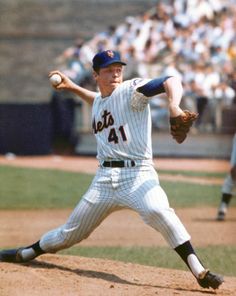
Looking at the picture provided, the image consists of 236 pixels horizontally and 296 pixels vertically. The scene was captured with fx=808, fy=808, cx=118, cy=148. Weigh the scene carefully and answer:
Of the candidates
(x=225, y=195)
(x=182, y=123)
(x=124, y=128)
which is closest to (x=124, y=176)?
(x=124, y=128)

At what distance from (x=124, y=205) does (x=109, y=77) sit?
100cm

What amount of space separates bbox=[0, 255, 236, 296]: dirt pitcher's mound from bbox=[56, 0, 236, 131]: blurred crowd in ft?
38.3

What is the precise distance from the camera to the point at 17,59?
24.2 m

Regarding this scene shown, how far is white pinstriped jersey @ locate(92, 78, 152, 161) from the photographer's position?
6.12 meters

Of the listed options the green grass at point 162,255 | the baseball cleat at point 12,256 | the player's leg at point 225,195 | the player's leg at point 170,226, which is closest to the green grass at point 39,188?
the player's leg at point 225,195

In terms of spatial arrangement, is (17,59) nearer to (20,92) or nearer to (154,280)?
(20,92)

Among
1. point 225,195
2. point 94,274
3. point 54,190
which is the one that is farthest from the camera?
point 54,190

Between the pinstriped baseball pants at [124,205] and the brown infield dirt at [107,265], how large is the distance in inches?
12.9

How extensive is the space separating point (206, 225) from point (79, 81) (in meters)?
9.76

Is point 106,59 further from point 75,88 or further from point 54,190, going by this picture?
point 54,190

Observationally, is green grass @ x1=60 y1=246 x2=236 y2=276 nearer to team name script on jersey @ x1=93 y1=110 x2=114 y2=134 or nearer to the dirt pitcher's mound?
the dirt pitcher's mound

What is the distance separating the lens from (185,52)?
63.0ft

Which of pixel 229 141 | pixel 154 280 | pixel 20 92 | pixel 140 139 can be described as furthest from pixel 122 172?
pixel 20 92

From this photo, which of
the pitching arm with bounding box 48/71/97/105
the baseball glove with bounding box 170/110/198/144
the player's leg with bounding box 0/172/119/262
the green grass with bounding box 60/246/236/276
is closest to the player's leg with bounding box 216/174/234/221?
the green grass with bounding box 60/246/236/276
